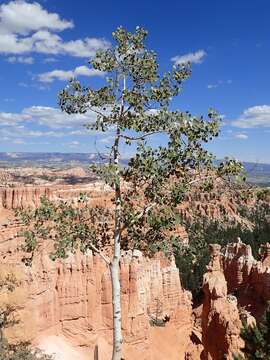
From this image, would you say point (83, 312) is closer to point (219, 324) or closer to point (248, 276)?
point (219, 324)

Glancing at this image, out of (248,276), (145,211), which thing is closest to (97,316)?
(145,211)

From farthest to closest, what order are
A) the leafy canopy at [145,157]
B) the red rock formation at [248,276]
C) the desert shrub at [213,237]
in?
the desert shrub at [213,237], the red rock formation at [248,276], the leafy canopy at [145,157]

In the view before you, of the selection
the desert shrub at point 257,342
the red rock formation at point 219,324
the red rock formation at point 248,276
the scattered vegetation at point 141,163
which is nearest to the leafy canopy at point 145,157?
the scattered vegetation at point 141,163

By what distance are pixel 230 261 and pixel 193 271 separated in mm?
14134

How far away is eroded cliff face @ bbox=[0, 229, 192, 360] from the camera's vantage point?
2886 centimetres

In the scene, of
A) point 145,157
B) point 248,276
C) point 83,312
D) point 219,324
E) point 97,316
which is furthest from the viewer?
point 248,276

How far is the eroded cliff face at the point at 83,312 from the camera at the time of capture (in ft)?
94.7

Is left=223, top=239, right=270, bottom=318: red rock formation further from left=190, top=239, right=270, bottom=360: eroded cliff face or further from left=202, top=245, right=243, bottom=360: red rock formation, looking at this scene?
left=202, top=245, right=243, bottom=360: red rock formation

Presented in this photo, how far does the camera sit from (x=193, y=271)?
2739 inches

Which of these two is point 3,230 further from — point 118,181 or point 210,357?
point 118,181

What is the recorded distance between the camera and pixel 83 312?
104 feet

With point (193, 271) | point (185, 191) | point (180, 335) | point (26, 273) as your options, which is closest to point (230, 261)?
point (193, 271)

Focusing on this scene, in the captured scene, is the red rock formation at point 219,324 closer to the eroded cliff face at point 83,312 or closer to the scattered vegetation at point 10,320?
the eroded cliff face at point 83,312

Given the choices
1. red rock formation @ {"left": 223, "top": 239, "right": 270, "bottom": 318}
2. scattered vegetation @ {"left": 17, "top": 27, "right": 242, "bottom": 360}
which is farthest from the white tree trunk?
red rock formation @ {"left": 223, "top": 239, "right": 270, "bottom": 318}
